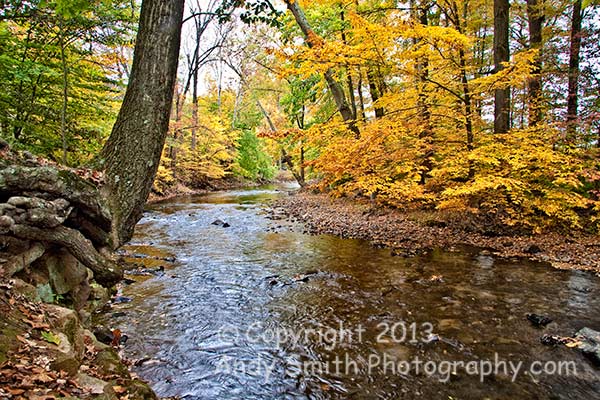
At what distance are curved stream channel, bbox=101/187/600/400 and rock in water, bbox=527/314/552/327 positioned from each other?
0.12 metres

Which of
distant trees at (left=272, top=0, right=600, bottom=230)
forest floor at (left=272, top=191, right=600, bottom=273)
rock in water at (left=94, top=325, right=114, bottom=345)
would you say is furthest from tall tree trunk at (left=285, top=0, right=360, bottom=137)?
rock in water at (left=94, top=325, right=114, bottom=345)

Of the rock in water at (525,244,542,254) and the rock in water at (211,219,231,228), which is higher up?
the rock in water at (525,244,542,254)

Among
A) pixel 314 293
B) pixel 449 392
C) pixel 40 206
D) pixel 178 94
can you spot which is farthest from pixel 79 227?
pixel 178 94

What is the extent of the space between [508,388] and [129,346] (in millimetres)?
3934

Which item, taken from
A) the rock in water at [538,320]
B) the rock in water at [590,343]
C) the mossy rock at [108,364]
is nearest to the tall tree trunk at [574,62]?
the rock in water at [538,320]

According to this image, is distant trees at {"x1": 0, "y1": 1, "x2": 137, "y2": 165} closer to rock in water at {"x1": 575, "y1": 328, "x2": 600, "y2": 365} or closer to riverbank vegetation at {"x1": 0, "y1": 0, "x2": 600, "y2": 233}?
riverbank vegetation at {"x1": 0, "y1": 0, "x2": 600, "y2": 233}

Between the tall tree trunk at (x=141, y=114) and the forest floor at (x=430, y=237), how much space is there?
18.1 ft

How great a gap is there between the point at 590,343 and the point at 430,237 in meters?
4.79

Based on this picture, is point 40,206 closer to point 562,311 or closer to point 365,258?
point 365,258

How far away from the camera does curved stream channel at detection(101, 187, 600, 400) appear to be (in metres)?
3.10

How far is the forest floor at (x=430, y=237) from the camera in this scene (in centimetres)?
660

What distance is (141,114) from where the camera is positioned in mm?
3543

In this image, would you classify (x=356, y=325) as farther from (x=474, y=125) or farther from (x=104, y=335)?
(x=474, y=125)

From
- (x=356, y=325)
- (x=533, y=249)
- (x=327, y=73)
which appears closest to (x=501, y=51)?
(x=327, y=73)
